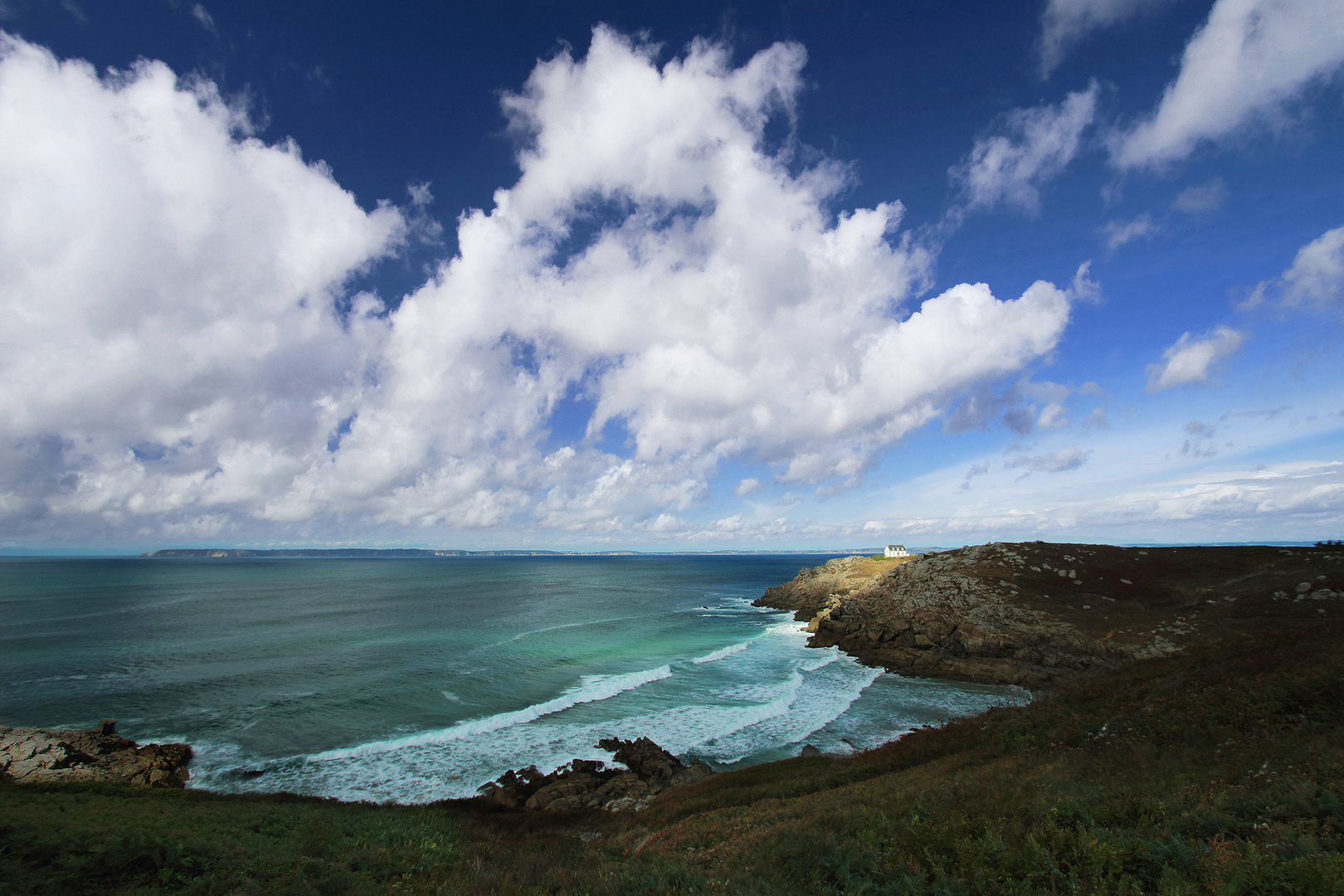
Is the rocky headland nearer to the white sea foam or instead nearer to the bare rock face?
the white sea foam

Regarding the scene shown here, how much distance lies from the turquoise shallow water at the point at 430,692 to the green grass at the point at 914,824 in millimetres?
6161

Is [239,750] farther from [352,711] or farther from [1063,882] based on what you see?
[1063,882]

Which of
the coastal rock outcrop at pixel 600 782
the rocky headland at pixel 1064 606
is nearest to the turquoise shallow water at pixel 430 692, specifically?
the coastal rock outcrop at pixel 600 782

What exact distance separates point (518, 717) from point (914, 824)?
28.0 m

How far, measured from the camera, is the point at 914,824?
34.8 feet

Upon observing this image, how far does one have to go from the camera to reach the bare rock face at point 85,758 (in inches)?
866

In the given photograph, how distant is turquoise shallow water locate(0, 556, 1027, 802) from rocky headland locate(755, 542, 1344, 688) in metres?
4.12

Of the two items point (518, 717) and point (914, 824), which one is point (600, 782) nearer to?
point (518, 717)

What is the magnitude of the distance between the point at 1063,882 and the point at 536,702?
33.0 m

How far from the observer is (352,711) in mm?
32188

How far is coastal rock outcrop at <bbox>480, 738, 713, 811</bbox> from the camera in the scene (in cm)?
2127

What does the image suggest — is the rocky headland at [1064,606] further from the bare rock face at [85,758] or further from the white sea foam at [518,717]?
the bare rock face at [85,758]

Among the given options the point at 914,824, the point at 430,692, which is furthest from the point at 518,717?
the point at 914,824

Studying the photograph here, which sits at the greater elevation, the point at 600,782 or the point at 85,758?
the point at 85,758
